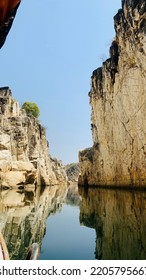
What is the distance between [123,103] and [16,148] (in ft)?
44.5

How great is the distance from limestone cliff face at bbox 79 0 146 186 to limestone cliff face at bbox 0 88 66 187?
8.18 metres

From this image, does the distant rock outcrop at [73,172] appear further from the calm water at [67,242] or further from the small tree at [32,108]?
the calm water at [67,242]

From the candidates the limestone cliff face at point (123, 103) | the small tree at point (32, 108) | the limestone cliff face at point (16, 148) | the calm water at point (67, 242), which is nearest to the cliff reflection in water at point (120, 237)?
the calm water at point (67, 242)

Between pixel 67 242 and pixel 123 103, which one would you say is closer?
pixel 67 242

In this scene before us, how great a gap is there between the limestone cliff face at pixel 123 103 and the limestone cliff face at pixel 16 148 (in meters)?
8.18

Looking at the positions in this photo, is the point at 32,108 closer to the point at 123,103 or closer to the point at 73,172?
the point at 73,172

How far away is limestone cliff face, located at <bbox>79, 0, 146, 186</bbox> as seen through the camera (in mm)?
23781

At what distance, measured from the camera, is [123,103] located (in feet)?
86.7

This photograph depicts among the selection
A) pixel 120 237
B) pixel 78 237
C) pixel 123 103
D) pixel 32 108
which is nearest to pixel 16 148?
pixel 123 103

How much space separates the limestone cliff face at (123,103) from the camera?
2378cm

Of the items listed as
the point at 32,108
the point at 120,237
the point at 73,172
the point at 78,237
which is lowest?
the point at 78,237
